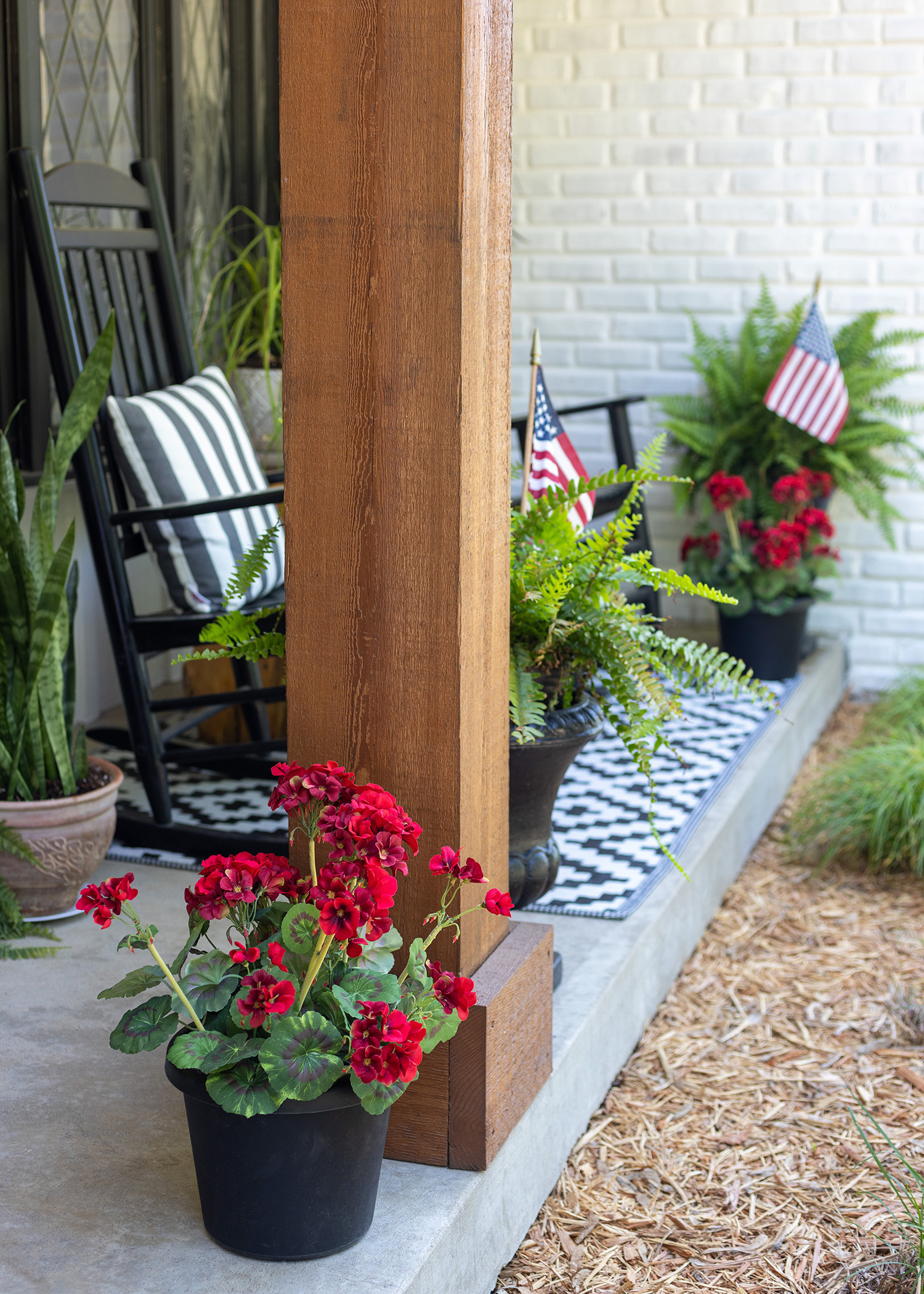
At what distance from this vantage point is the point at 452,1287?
4.58 feet

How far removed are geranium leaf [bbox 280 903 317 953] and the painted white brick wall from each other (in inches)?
125

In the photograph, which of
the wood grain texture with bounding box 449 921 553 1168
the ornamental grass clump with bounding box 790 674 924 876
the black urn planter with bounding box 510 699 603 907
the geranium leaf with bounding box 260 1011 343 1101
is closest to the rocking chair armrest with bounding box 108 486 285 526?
the black urn planter with bounding box 510 699 603 907

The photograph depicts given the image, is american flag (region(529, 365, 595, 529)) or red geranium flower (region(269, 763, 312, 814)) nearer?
red geranium flower (region(269, 763, 312, 814))

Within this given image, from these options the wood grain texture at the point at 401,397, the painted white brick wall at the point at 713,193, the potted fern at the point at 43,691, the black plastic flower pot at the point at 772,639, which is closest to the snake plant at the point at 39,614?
the potted fern at the point at 43,691

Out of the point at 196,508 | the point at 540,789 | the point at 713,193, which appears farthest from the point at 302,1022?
the point at 713,193

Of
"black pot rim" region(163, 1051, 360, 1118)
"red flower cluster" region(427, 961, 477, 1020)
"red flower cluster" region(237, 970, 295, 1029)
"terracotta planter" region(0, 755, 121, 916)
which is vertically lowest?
"terracotta planter" region(0, 755, 121, 916)

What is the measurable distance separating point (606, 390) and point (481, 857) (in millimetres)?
3064

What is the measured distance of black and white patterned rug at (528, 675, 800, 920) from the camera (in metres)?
2.32

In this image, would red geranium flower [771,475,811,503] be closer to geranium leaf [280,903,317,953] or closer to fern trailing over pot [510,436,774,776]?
fern trailing over pot [510,436,774,776]

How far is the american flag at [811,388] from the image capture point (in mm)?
3721

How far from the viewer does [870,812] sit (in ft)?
9.46

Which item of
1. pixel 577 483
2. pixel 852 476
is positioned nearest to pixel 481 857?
pixel 577 483

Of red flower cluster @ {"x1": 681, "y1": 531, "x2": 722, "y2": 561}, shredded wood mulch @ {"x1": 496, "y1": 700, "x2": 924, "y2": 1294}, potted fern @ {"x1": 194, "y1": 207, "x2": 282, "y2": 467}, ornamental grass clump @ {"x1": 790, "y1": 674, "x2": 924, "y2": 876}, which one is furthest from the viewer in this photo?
red flower cluster @ {"x1": 681, "y1": 531, "x2": 722, "y2": 561}

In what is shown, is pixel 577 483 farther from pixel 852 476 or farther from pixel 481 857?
pixel 852 476
